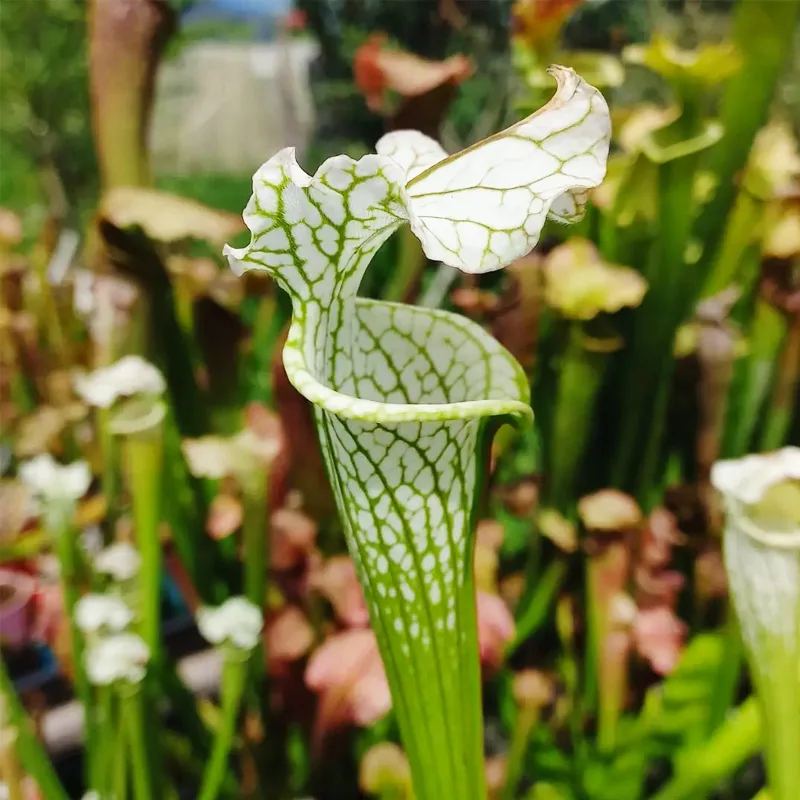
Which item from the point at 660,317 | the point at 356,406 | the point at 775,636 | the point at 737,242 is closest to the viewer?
the point at 356,406

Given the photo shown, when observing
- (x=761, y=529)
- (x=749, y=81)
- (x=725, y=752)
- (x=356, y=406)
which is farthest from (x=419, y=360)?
(x=749, y=81)

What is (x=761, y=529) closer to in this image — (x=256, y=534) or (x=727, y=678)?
(x=727, y=678)

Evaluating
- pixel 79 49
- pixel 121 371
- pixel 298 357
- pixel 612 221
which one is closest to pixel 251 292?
pixel 121 371

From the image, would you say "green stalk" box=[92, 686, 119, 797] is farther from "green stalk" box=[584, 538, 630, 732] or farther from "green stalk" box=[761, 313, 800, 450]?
"green stalk" box=[761, 313, 800, 450]

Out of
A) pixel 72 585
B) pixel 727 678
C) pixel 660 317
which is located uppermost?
pixel 660 317

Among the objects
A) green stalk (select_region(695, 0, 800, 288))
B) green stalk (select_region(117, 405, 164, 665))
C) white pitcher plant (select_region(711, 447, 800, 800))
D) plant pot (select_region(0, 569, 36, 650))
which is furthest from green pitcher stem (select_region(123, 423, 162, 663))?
green stalk (select_region(695, 0, 800, 288))

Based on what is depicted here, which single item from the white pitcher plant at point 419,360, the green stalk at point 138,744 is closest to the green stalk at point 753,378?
the white pitcher plant at point 419,360
